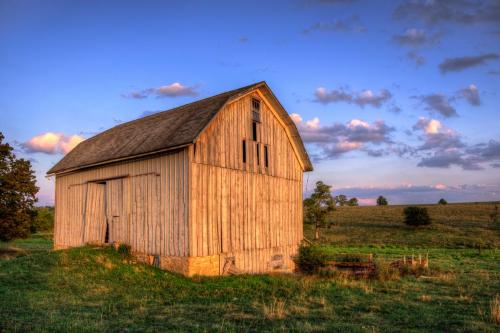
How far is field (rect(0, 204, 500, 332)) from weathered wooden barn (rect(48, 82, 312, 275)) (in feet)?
4.54

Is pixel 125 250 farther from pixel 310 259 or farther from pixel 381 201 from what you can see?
pixel 381 201

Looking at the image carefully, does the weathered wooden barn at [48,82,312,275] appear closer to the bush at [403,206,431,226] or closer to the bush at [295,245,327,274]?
the bush at [295,245,327,274]

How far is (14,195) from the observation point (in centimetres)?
2756

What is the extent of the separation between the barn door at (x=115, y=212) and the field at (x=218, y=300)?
1247mm

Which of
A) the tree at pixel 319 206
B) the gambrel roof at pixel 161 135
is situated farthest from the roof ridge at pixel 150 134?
the tree at pixel 319 206

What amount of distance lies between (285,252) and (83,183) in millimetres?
10213

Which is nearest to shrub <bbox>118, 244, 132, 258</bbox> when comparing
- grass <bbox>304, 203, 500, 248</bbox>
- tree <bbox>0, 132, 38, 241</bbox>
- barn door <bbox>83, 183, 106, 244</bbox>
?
barn door <bbox>83, 183, 106, 244</bbox>

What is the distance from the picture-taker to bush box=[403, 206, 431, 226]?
49.4 metres

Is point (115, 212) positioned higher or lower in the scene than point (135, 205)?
lower

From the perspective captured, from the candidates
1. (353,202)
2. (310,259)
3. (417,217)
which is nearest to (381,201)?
(353,202)

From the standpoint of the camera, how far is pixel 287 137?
2058cm

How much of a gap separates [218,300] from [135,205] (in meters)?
6.88

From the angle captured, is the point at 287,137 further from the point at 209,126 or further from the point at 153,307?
the point at 153,307

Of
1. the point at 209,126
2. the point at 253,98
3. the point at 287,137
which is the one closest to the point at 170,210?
the point at 209,126
